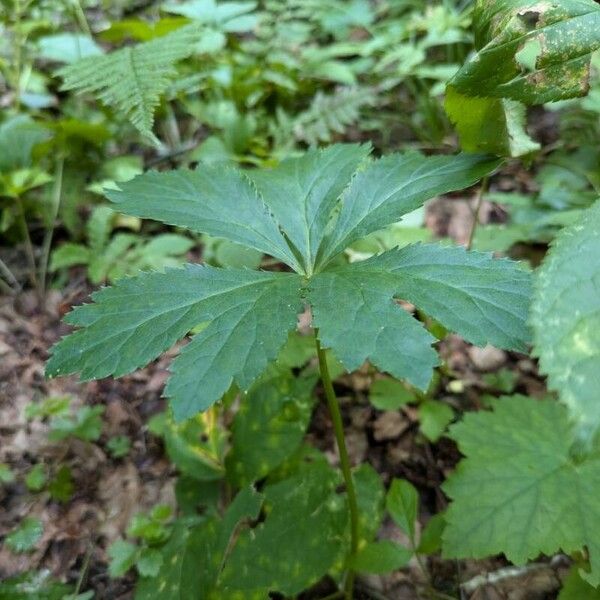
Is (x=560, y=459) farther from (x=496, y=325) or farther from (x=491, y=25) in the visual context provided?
(x=491, y=25)

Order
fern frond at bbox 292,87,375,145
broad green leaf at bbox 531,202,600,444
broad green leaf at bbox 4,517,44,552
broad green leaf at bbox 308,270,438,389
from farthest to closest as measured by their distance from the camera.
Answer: fern frond at bbox 292,87,375,145 → broad green leaf at bbox 4,517,44,552 → broad green leaf at bbox 308,270,438,389 → broad green leaf at bbox 531,202,600,444

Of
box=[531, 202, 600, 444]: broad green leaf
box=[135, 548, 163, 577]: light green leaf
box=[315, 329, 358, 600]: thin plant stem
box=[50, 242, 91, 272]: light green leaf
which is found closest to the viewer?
box=[531, 202, 600, 444]: broad green leaf

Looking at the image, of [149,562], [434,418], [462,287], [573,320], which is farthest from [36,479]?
[573,320]

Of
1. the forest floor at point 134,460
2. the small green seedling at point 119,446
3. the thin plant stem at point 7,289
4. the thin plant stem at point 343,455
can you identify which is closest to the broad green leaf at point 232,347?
the thin plant stem at point 343,455

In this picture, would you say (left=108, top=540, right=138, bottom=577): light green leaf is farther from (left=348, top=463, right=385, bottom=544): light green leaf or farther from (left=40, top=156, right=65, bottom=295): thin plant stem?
(left=40, top=156, right=65, bottom=295): thin plant stem

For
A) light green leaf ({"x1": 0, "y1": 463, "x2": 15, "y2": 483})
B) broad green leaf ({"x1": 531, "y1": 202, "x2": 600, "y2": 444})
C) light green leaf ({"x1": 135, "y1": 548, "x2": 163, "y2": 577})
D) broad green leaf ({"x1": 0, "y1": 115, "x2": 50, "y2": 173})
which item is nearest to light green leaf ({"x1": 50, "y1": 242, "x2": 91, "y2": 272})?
broad green leaf ({"x1": 0, "y1": 115, "x2": 50, "y2": 173})

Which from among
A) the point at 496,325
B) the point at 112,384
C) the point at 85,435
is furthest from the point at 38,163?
the point at 496,325

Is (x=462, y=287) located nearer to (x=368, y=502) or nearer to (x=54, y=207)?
(x=368, y=502)

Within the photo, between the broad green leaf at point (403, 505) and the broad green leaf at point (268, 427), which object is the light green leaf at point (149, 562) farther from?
the broad green leaf at point (403, 505)
